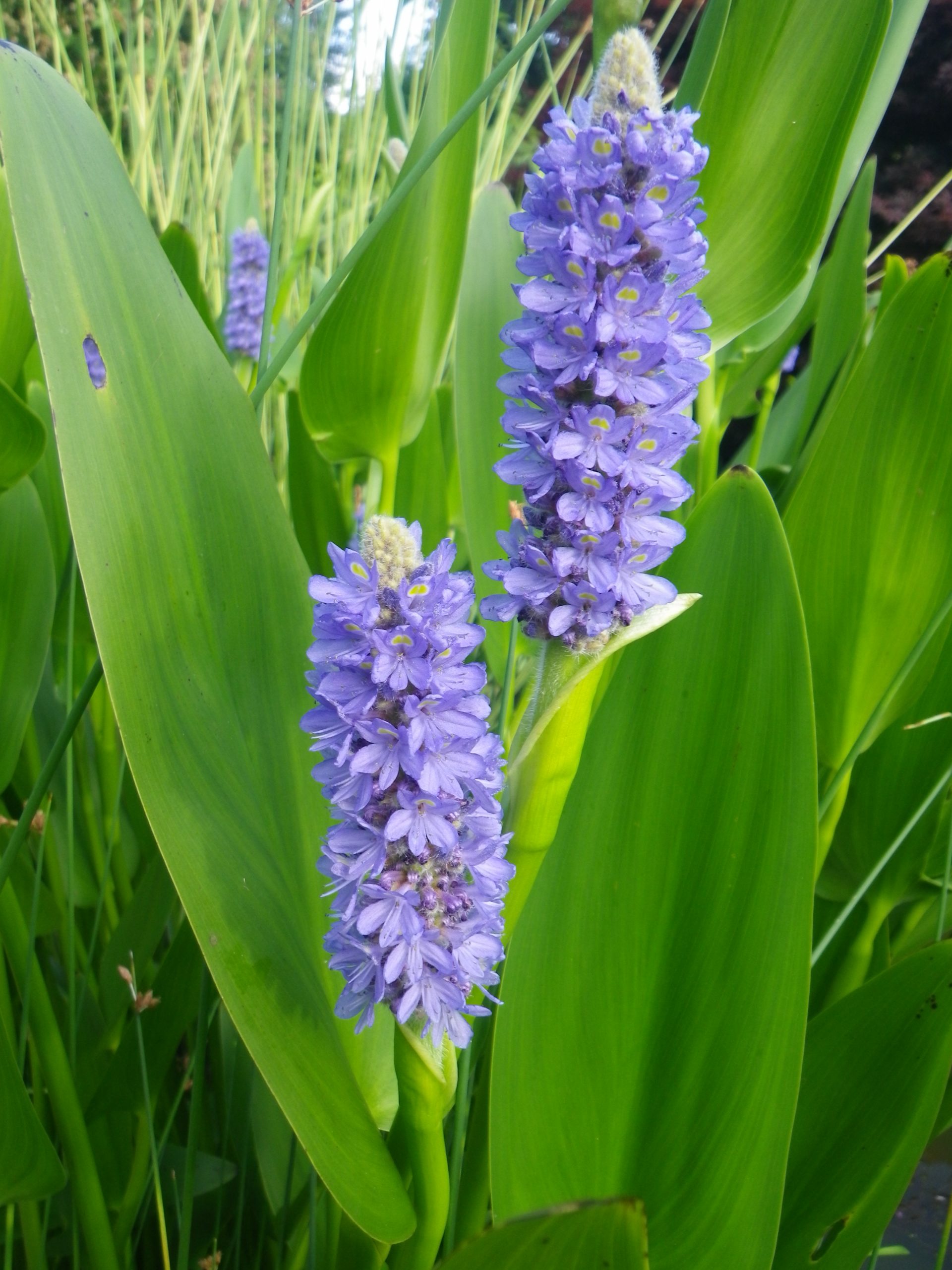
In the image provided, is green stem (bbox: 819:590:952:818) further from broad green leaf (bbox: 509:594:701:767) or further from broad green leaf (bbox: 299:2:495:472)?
broad green leaf (bbox: 299:2:495:472)

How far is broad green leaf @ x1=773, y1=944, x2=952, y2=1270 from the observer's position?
597 mm

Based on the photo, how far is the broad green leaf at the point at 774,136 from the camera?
72cm

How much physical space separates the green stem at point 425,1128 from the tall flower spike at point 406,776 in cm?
1

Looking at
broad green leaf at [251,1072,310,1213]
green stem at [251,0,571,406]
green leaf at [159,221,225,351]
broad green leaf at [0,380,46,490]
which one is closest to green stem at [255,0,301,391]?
green stem at [251,0,571,406]

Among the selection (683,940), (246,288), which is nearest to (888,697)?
(683,940)

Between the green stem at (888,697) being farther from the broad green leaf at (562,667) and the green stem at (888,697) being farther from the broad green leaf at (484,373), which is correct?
the broad green leaf at (484,373)

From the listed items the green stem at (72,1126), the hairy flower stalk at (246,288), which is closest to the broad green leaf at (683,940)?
the green stem at (72,1126)

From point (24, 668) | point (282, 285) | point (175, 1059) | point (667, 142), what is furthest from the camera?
point (282, 285)

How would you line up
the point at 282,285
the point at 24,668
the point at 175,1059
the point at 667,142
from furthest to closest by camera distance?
the point at 282,285
the point at 175,1059
the point at 24,668
the point at 667,142

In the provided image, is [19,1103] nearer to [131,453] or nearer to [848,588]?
[131,453]

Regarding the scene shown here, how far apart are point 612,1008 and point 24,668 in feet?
1.82

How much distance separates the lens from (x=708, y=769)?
21.8 inches

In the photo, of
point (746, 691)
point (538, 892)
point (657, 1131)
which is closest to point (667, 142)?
point (746, 691)

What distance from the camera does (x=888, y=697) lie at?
0.71 m
